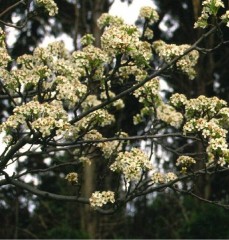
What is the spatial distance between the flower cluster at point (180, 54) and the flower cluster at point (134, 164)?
3.88 ft

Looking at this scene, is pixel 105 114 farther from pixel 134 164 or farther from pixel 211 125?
pixel 211 125

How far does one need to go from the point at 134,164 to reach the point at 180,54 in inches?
54.9

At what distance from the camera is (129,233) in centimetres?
1917

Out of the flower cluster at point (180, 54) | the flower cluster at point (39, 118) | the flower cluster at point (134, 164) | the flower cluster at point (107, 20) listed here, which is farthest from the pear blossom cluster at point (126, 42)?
the flower cluster at point (107, 20)

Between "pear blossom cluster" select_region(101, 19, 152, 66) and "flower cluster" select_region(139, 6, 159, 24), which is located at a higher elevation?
"flower cluster" select_region(139, 6, 159, 24)

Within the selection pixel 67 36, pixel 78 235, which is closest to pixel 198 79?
pixel 67 36

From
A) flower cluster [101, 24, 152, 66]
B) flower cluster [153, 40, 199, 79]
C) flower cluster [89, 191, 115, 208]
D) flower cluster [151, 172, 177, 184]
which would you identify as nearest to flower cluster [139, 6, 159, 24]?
flower cluster [153, 40, 199, 79]

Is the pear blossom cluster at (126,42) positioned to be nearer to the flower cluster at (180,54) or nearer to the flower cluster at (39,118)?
the flower cluster at (180,54)

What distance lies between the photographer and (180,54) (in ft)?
16.6

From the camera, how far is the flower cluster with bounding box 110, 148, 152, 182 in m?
4.45

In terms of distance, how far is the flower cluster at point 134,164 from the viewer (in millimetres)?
4449

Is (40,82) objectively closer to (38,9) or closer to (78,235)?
(38,9)

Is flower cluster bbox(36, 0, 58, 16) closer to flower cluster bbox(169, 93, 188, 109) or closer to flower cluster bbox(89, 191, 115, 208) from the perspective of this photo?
flower cluster bbox(169, 93, 188, 109)

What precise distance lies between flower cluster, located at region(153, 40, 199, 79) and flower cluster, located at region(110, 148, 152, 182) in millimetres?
1184
